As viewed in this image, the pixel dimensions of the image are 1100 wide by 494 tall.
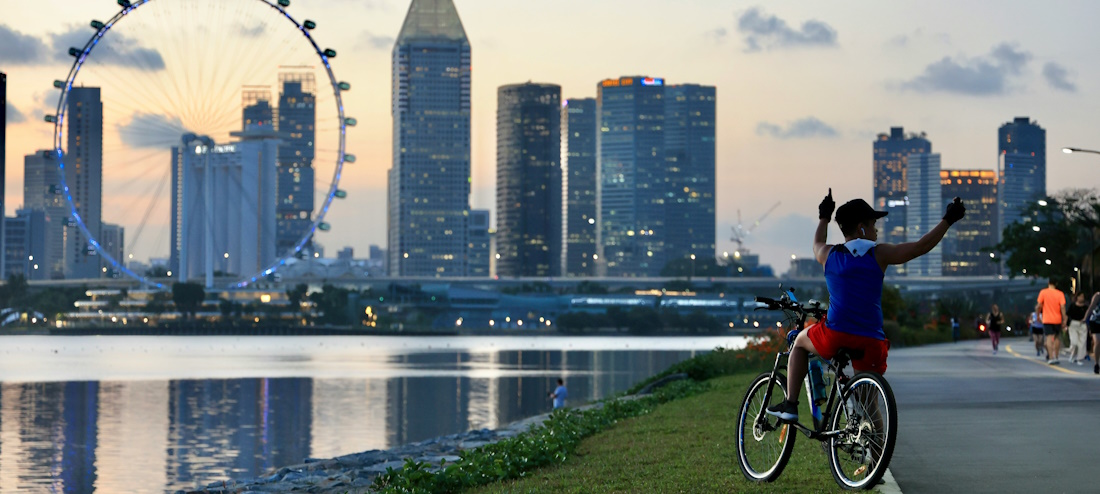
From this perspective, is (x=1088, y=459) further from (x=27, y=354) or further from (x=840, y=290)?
(x=27, y=354)

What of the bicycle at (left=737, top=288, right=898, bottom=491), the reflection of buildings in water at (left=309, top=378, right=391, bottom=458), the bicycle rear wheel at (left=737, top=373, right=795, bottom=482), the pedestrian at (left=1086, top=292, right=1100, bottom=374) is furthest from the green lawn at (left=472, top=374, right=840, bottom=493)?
the reflection of buildings in water at (left=309, top=378, right=391, bottom=458)

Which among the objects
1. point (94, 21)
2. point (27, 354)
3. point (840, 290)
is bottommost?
point (27, 354)

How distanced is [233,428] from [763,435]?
129 feet

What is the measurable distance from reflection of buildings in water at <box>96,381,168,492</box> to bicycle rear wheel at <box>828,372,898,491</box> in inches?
883

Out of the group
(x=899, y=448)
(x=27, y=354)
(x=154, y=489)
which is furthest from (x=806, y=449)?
(x=27, y=354)

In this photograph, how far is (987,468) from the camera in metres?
11.5

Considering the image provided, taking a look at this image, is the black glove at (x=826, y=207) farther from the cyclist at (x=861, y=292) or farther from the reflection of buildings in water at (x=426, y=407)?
the reflection of buildings in water at (x=426, y=407)

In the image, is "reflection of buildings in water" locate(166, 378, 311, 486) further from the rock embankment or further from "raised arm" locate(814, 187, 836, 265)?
"raised arm" locate(814, 187, 836, 265)

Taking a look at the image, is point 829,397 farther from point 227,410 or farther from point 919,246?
point 227,410

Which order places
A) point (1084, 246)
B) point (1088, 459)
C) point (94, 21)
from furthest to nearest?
point (94, 21) < point (1084, 246) < point (1088, 459)

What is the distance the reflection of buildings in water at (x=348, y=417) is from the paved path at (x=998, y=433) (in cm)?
1954

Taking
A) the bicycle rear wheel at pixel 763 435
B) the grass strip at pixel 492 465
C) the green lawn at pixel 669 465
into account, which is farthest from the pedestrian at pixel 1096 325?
the bicycle rear wheel at pixel 763 435

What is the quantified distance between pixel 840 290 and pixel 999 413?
26.4 ft

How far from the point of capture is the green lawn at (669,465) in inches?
446
